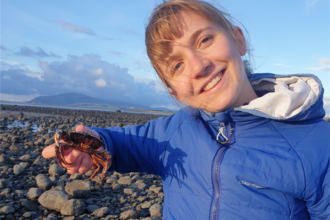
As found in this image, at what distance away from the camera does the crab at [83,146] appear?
1.70m

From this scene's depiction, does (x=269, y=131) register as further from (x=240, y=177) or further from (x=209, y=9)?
(x=209, y=9)

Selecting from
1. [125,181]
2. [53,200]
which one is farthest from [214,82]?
[125,181]

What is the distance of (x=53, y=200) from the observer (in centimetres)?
330

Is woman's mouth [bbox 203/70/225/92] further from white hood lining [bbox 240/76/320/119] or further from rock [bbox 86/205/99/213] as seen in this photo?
rock [bbox 86/205/99/213]

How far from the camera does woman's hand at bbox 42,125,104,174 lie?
5.80 ft

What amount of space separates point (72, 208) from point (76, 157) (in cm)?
173

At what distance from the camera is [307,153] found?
1636 millimetres

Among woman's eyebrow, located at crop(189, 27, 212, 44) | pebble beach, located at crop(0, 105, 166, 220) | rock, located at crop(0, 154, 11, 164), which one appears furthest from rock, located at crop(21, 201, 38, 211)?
woman's eyebrow, located at crop(189, 27, 212, 44)

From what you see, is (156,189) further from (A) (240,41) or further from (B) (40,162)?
(A) (240,41)

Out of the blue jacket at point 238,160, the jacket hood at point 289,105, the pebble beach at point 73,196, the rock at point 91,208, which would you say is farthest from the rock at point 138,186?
the jacket hood at point 289,105

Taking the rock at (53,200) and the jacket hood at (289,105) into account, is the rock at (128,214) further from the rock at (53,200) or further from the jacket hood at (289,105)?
the jacket hood at (289,105)

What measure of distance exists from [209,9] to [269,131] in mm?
1106

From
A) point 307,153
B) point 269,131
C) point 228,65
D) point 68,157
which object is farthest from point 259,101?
point 68,157

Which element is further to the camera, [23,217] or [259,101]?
[23,217]
